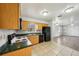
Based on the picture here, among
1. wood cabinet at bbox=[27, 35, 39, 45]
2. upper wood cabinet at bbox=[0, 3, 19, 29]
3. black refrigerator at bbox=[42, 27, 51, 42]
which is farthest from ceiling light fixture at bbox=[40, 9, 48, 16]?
black refrigerator at bbox=[42, 27, 51, 42]

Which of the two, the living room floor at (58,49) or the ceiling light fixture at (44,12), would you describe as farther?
the living room floor at (58,49)

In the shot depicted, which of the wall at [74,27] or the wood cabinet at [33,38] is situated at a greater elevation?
the wall at [74,27]

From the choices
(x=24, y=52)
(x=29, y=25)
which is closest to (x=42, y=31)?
(x=29, y=25)

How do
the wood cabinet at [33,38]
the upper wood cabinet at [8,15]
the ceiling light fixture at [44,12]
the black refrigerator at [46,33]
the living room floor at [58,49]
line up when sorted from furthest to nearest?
the black refrigerator at [46,33] → the wood cabinet at [33,38] → the living room floor at [58,49] → the ceiling light fixture at [44,12] → the upper wood cabinet at [8,15]

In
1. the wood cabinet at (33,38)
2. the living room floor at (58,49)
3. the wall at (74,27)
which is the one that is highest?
the wall at (74,27)

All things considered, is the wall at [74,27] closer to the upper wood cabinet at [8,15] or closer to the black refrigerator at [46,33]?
the upper wood cabinet at [8,15]

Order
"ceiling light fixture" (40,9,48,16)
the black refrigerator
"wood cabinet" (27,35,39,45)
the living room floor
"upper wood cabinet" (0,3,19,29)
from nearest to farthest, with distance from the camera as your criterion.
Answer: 1. "upper wood cabinet" (0,3,19,29)
2. "ceiling light fixture" (40,9,48,16)
3. the living room floor
4. "wood cabinet" (27,35,39,45)
5. the black refrigerator

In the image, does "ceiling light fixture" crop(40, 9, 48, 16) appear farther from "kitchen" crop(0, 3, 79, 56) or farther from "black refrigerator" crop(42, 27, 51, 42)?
"black refrigerator" crop(42, 27, 51, 42)

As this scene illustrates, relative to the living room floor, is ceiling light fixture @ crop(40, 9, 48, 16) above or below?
above

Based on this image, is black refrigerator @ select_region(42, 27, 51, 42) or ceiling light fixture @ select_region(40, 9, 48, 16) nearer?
ceiling light fixture @ select_region(40, 9, 48, 16)

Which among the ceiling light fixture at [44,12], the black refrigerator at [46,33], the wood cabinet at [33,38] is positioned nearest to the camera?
the ceiling light fixture at [44,12]

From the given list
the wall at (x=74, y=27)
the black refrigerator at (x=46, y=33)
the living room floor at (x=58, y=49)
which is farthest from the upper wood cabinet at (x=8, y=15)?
the black refrigerator at (x=46, y=33)

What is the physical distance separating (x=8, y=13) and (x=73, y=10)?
7.92 ft

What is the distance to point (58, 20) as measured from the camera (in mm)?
3811
